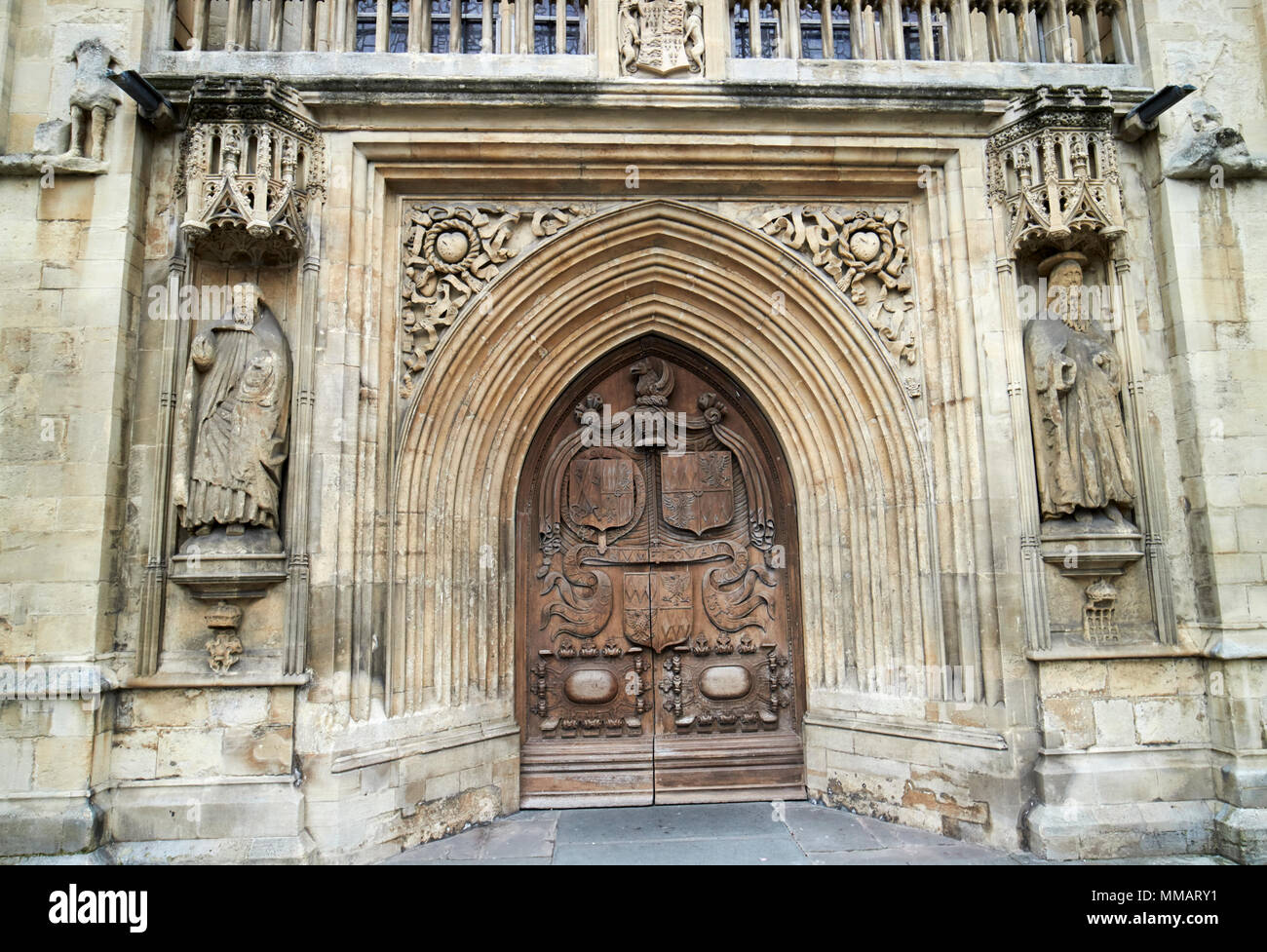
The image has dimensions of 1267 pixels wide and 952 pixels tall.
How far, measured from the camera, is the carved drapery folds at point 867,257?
5.84 meters

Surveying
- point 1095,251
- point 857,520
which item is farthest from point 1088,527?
point 1095,251

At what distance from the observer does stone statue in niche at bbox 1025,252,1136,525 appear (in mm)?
5242

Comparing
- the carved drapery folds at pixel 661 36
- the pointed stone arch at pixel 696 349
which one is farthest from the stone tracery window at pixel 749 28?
the pointed stone arch at pixel 696 349

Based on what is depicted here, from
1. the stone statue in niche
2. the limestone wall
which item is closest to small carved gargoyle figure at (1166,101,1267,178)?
the limestone wall

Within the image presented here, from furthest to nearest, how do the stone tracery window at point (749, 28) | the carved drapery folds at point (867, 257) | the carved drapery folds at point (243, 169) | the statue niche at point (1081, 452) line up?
1. the stone tracery window at point (749, 28)
2. the carved drapery folds at point (867, 257)
3. the statue niche at point (1081, 452)
4. the carved drapery folds at point (243, 169)

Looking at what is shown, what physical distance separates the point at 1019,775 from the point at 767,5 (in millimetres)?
6055

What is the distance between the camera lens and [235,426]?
4.99 meters

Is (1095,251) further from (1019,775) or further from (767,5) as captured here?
(1019,775)

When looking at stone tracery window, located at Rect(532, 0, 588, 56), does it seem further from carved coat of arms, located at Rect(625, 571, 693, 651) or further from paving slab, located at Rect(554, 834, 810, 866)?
paving slab, located at Rect(554, 834, 810, 866)

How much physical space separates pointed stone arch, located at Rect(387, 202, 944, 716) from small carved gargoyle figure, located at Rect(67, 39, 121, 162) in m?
2.60

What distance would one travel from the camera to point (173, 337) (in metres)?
5.16

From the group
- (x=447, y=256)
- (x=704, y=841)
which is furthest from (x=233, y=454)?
(x=704, y=841)

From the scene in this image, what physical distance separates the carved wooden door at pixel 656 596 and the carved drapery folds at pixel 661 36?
6.81 ft

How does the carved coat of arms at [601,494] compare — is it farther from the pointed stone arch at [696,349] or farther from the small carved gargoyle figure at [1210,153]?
the small carved gargoyle figure at [1210,153]
